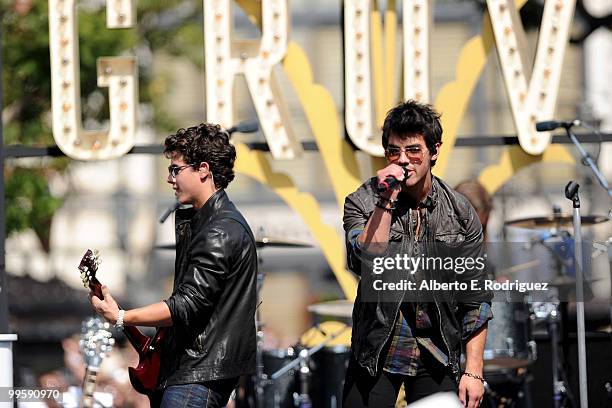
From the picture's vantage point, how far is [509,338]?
314 inches

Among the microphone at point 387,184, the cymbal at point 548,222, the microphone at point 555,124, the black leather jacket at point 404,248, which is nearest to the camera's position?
the microphone at point 387,184

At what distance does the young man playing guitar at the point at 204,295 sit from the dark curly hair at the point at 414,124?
0.69 meters

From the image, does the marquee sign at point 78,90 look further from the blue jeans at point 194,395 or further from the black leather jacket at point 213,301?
the blue jeans at point 194,395

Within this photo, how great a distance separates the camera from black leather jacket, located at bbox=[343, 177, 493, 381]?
15.3 feet

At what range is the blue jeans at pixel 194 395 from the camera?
474 cm

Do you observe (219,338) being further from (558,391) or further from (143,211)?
(143,211)

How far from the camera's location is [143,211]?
23719mm

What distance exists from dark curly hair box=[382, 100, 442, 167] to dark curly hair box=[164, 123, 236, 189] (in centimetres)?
66

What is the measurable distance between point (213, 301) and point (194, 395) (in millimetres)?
367

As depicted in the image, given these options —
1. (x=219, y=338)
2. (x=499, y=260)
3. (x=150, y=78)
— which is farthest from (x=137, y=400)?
(x=150, y=78)

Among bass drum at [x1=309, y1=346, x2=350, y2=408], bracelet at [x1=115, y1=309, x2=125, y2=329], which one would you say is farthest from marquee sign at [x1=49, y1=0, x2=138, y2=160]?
bracelet at [x1=115, y1=309, x2=125, y2=329]

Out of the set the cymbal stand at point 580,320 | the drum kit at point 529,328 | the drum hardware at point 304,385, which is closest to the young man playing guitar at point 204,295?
the cymbal stand at point 580,320

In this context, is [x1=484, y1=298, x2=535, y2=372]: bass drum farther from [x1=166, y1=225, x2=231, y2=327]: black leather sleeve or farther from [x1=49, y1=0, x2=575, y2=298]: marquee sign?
[x1=166, y1=225, x2=231, y2=327]: black leather sleeve

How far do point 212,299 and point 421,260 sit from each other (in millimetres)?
820
